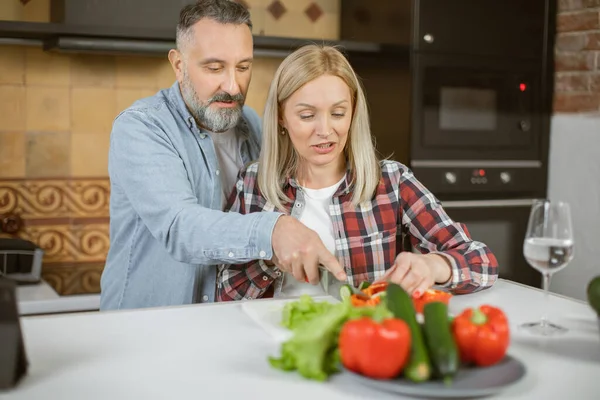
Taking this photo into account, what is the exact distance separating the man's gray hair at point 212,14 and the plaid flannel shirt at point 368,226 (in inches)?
14.9

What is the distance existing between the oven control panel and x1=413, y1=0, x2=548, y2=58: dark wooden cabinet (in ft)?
1.46

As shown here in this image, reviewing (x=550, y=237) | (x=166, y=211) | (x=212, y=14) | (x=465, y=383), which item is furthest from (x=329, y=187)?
(x=465, y=383)

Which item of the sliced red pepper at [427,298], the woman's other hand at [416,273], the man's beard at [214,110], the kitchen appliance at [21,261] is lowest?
the kitchen appliance at [21,261]

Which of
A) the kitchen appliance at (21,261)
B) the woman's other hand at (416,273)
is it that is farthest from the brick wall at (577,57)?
the kitchen appliance at (21,261)

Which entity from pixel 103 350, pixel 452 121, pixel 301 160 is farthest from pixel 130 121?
pixel 452 121

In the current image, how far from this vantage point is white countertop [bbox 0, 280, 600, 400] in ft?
3.02

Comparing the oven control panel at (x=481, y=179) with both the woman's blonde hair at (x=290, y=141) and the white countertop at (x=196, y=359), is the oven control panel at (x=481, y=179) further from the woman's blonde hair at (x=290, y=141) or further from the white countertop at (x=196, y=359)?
the white countertop at (x=196, y=359)

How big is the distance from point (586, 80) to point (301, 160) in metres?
1.57

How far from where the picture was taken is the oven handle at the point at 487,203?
9.49 feet

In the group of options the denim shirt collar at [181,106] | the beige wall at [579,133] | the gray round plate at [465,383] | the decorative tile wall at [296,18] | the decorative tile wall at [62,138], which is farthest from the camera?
the decorative tile wall at [296,18]

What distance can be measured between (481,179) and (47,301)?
1643 mm

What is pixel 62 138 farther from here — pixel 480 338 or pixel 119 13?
pixel 480 338

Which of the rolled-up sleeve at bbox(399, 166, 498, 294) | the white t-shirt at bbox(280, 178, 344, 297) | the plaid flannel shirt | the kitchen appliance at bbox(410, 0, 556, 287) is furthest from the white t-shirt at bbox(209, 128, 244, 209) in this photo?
the kitchen appliance at bbox(410, 0, 556, 287)

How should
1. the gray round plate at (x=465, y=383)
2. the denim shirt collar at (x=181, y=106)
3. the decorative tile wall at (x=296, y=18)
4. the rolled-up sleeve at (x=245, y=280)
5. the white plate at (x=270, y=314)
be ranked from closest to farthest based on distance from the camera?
the gray round plate at (x=465, y=383) < the white plate at (x=270, y=314) < the rolled-up sleeve at (x=245, y=280) < the denim shirt collar at (x=181, y=106) < the decorative tile wall at (x=296, y=18)
